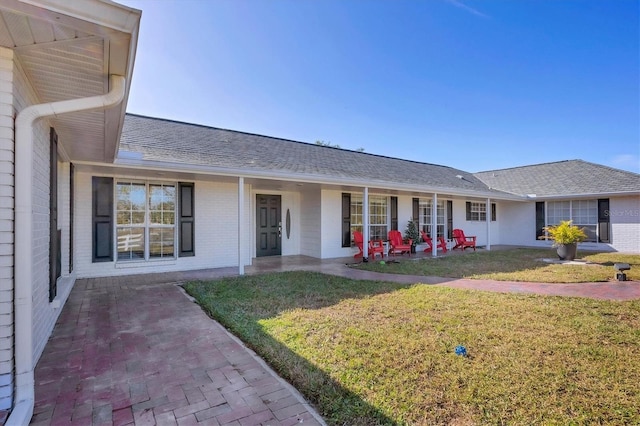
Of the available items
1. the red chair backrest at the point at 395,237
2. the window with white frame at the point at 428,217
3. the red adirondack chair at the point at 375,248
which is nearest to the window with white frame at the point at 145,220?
the red adirondack chair at the point at 375,248

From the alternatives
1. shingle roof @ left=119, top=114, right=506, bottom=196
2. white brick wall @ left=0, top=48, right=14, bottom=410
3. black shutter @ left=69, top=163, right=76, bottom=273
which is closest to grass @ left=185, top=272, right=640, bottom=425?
white brick wall @ left=0, top=48, right=14, bottom=410

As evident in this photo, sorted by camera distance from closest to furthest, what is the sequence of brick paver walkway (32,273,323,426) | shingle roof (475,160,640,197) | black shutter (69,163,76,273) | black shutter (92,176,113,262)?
brick paver walkway (32,273,323,426)
black shutter (69,163,76,273)
black shutter (92,176,113,262)
shingle roof (475,160,640,197)

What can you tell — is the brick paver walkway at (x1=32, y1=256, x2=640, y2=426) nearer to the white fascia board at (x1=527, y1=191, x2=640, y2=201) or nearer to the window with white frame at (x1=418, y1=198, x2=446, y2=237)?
the window with white frame at (x1=418, y1=198, x2=446, y2=237)

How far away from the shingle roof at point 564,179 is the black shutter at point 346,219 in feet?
33.5

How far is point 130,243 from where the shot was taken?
7742 millimetres

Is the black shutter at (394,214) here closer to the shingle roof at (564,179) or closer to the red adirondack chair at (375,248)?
the red adirondack chair at (375,248)

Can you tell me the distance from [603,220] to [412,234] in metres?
8.98

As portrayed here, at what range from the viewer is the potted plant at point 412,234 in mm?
12906

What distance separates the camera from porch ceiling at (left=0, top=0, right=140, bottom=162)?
184 centimetres

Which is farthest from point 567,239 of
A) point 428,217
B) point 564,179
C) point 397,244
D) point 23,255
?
point 23,255

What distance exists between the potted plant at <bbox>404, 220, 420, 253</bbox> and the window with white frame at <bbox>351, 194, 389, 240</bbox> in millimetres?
1056

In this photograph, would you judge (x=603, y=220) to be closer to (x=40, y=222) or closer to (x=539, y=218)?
(x=539, y=218)

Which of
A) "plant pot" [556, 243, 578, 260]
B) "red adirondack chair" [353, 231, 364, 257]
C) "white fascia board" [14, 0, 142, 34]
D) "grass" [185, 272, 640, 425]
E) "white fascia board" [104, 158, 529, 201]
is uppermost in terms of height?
"white fascia board" [14, 0, 142, 34]

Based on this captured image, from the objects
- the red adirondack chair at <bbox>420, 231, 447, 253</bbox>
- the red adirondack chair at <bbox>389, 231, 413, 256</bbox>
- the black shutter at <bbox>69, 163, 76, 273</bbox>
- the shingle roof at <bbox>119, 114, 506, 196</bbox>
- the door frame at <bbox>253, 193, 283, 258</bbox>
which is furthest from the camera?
the red adirondack chair at <bbox>420, 231, 447, 253</bbox>
